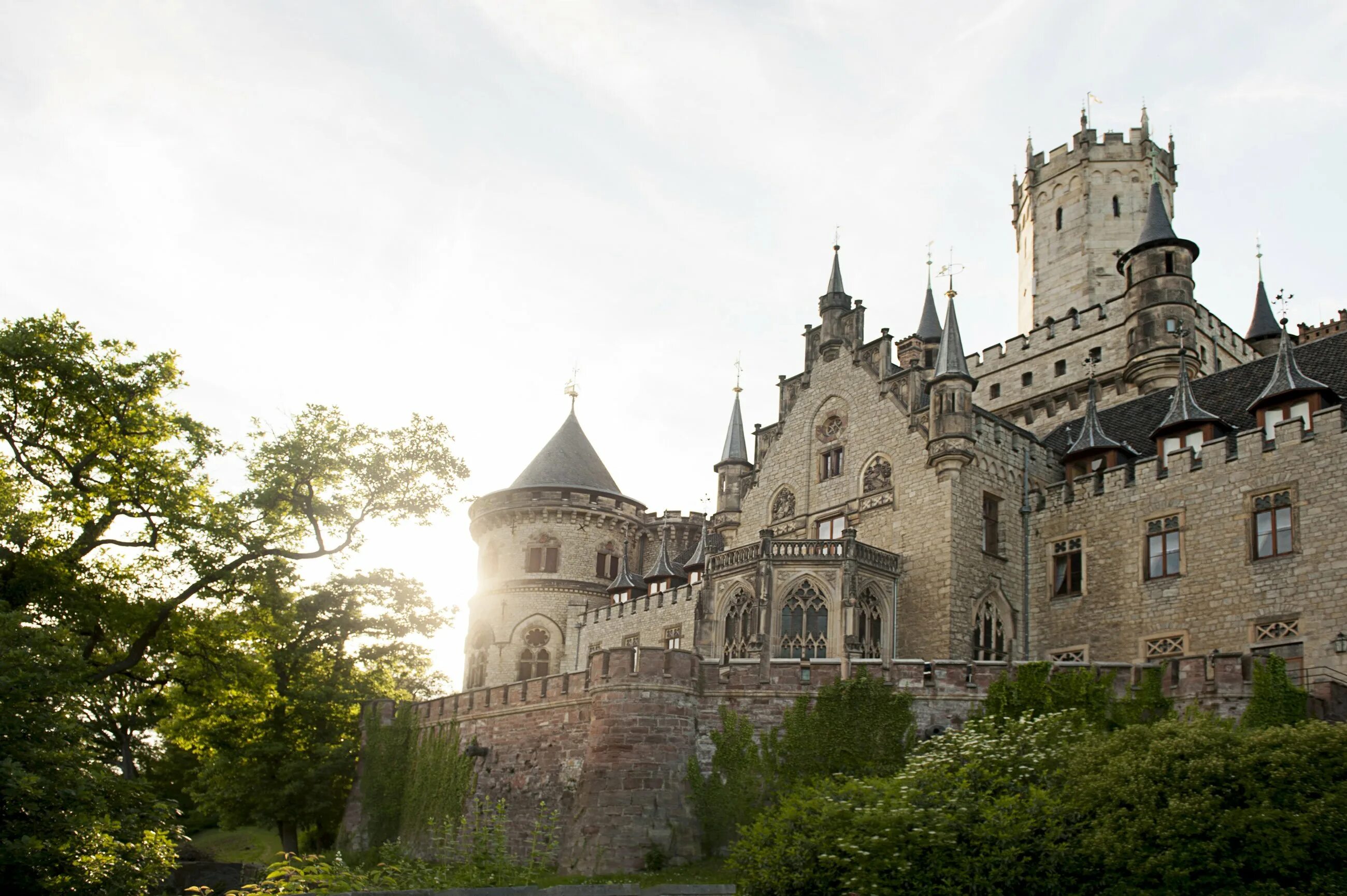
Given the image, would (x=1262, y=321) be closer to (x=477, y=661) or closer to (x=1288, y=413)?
(x=1288, y=413)

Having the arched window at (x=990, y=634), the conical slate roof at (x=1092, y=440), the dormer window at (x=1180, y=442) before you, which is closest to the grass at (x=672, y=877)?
the arched window at (x=990, y=634)

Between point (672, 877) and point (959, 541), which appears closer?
point (672, 877)

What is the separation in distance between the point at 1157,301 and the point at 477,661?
27063mm

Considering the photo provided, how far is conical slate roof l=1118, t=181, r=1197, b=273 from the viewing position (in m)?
40.1

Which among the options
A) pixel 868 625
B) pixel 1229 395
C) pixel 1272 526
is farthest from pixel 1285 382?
pixel 868 625

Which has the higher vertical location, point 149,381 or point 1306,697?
point 149,381

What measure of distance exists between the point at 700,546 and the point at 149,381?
20265mm

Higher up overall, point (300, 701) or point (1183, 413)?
point (1183, 413)

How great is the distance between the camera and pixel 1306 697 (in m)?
22.2

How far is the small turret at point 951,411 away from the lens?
32.2m

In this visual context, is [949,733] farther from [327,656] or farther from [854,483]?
[327,656]

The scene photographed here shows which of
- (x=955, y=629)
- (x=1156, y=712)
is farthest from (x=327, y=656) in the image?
(x=1156, y=712)

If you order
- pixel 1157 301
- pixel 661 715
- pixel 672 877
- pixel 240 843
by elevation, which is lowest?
pixel 240 843

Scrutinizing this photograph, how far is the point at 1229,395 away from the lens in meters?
32.2
